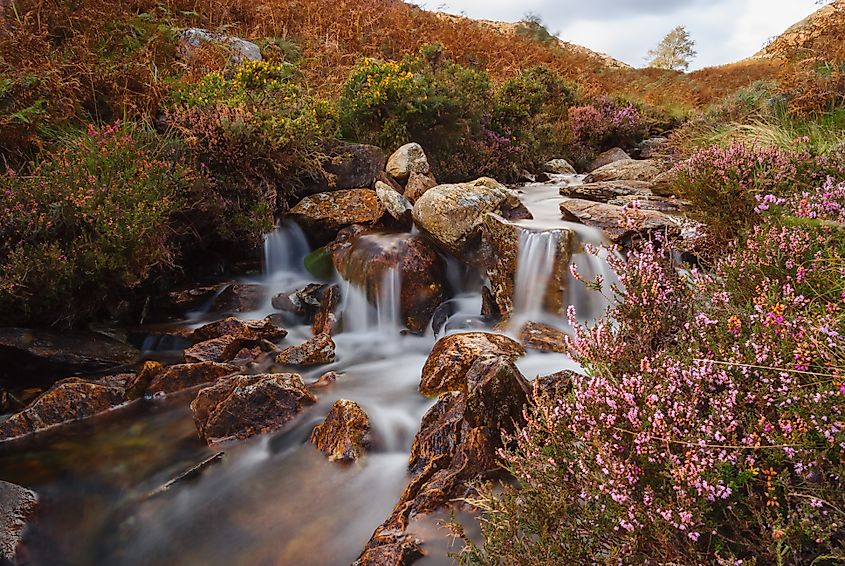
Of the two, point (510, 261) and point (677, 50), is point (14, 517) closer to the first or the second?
point (510, 261)

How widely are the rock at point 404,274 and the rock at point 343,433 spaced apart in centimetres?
253

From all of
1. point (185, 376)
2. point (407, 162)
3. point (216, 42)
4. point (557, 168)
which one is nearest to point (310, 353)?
point (185, 376)

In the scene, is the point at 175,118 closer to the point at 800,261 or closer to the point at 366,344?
the point at 366,344

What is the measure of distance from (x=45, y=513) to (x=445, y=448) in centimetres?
279

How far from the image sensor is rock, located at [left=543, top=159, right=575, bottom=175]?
12500mm

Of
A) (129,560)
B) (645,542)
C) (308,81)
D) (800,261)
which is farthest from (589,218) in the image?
(308,81)

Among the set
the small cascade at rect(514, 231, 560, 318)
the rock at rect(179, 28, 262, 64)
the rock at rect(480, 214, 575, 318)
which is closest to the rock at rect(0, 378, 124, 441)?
the rock at rect(480, 214, 575, 318)

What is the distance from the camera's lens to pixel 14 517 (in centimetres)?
337

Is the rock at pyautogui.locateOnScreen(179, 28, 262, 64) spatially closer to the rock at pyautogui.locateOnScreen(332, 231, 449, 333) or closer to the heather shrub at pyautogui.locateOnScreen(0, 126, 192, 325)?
the heather shrub at pyautogui.locateOnScreen(0, 126, 192, 325)

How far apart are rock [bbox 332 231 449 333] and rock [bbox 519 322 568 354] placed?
1.50 metres

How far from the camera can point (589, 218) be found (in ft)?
22.5

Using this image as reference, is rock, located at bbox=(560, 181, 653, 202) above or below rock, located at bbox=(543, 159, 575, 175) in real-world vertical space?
below

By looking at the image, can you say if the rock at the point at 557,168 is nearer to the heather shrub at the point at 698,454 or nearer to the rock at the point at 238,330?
the rock at the point at 238,330

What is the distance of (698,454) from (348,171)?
745 centimetres
